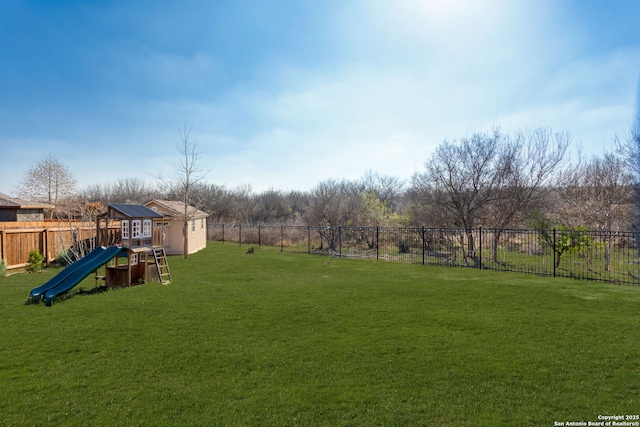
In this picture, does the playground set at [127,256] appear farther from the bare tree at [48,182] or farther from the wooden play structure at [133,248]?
the bare tree at [48,182]

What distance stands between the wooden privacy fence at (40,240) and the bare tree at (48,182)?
1611 cm

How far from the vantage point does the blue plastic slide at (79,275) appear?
796cm

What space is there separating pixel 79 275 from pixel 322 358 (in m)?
7.38

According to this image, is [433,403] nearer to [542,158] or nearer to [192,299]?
[192,299]

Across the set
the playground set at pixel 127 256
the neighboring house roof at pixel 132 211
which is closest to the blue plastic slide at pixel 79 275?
the playground set at pixel 127 256

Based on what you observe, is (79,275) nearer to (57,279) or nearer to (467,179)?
(57,279)

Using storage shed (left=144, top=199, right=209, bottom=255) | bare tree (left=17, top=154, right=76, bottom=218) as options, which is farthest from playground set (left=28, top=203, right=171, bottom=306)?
bare tree (left=17, top=154, right=76, bottom=218)

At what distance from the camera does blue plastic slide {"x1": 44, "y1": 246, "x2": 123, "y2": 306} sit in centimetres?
796

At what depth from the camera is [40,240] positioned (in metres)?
14.2

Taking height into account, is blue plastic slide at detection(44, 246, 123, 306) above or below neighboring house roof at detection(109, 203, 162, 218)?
below

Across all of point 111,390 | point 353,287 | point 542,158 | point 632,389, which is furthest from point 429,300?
point 542,158

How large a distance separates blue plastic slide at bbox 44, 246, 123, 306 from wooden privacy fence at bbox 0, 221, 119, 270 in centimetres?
548

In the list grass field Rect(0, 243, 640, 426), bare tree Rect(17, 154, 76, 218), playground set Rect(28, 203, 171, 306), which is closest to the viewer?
grass field Rect(0, 243, 640, 426)

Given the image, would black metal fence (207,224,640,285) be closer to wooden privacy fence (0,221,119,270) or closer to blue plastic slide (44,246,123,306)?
blue plastic slide (44,246,123,306)
